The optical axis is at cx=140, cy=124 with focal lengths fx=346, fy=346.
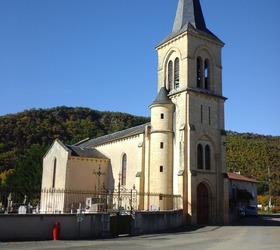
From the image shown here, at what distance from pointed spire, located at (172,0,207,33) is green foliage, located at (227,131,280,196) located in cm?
5399

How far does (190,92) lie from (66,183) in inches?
646

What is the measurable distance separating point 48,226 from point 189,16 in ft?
87.7

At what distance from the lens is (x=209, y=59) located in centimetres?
3597

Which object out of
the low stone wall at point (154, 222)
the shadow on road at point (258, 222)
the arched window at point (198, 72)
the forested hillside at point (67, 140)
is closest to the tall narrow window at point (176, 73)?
the arched window at point (198, 72)

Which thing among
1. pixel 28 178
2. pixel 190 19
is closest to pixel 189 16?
pixel 190 19

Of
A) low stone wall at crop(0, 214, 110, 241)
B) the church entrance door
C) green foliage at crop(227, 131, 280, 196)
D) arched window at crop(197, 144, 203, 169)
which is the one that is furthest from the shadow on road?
green foliage at crop(227, 131, 280, 196)

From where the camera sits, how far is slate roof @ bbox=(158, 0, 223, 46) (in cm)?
3559

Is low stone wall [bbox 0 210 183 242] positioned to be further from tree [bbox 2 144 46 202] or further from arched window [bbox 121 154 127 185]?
tree [bbox 2 144 46 202]

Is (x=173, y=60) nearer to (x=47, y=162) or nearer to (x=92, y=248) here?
(x=47, y=162)

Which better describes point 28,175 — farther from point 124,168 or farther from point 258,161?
point 258,161

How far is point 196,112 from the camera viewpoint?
108ft

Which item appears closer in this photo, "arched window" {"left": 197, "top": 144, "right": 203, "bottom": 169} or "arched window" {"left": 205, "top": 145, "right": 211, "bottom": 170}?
"arched window" {"left": 197, "top": 144, "right": 203, "bottom": 169}

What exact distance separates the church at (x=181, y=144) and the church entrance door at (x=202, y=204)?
3.6 inches

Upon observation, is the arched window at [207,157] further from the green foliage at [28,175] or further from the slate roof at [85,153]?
the green foliage at [28,175]
